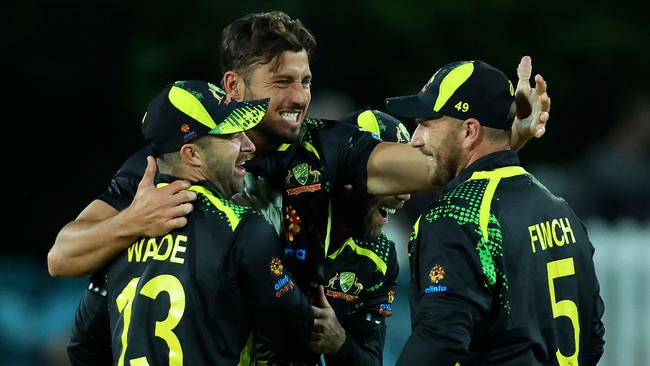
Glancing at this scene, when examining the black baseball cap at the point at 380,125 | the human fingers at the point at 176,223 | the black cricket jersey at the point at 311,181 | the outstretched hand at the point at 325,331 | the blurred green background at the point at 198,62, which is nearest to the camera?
the human fingers at the point at 176,223

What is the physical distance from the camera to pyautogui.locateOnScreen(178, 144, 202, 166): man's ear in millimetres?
4715

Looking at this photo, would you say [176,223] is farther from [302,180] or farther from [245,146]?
[302,180]

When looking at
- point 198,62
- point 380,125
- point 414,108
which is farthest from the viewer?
point 198,62

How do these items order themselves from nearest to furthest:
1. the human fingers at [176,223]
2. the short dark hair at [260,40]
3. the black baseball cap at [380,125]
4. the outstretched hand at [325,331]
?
the human fingers at [176,223]
the outstretched hand at [325,331]
the short dark hair at [260,40]
the black baseball cap at [380,125]

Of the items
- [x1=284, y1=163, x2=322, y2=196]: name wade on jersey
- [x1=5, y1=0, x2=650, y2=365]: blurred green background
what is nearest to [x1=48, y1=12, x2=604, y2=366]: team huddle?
[x1=284, y1=163, x2=322, y2=196]: name wade on jersey

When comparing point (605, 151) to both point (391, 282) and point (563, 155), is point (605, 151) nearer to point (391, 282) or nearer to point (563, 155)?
point (563, 155)

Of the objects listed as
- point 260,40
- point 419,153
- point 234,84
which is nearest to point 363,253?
point 419,153

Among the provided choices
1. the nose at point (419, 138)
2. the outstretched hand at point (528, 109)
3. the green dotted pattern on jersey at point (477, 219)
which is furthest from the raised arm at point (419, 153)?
the green dotted pattern on jersey at point (477, 219)

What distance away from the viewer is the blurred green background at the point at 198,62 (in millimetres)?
11078

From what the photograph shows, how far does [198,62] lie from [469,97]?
22.0ft

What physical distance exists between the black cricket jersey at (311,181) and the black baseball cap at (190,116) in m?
0.56

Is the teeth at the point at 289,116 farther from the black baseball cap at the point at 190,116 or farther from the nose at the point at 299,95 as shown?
the black baseball cap at the point at 190,116

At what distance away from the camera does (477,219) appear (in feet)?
14.8

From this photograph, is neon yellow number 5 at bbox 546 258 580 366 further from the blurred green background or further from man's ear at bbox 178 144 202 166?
the blurred green background
